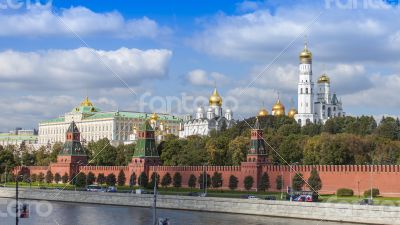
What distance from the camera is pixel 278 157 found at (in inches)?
2621

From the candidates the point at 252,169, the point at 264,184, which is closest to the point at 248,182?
the point at 264,184

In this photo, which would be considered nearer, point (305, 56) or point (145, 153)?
point (145, 153)

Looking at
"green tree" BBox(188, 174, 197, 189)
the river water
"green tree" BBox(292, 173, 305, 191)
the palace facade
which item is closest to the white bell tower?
the palace facade

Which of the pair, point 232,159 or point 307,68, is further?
point 307,68

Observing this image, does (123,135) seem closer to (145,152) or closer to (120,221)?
(145,152)

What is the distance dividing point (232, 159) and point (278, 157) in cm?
538

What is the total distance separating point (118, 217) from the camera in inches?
1674

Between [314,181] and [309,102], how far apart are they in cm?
6033

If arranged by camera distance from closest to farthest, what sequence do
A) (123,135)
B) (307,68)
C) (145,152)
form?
(145,152)
(307,68)
(123,135)

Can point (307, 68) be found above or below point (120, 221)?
above

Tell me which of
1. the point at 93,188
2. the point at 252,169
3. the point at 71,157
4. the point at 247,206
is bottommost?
the point at 247,206

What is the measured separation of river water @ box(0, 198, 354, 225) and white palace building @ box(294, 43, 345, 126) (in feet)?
203

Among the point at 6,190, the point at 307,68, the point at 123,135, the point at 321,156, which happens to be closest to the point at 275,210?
the point at 321,156

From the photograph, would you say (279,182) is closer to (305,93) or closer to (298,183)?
(298,183)
